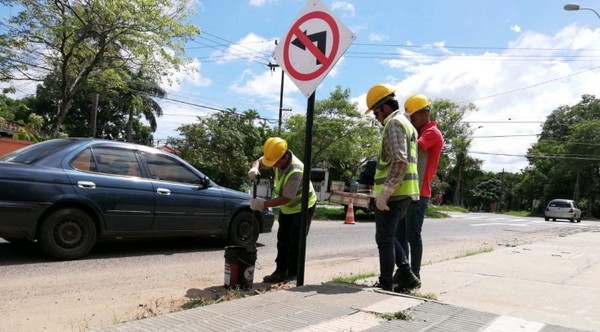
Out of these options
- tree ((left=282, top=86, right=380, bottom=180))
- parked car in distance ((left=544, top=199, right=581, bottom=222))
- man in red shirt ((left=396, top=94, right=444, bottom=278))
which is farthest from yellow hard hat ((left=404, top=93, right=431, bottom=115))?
parked car in distance ((left=544, top=199, right=581, bottom=222))

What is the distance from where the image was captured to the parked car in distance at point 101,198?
5.72 m

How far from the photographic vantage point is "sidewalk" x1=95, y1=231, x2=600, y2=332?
3309mm

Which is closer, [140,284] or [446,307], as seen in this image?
[446,307]

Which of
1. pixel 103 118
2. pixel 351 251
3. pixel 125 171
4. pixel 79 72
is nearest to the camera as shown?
pixel 125 171

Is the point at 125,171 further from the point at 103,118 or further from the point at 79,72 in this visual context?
the point at 103,118

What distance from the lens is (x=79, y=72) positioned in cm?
1620

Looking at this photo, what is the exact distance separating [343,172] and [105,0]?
27.9m

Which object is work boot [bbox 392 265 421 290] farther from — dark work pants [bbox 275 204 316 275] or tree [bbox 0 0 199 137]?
tree [bbox 0 0 199 137]

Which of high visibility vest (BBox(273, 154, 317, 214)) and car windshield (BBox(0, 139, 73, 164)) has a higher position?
car windshield (BBox(0, 139, 73, 164))

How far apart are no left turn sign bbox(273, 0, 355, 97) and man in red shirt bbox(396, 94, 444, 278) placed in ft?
3.99

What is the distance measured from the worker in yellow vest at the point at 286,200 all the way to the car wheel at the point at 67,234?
244 centimetres

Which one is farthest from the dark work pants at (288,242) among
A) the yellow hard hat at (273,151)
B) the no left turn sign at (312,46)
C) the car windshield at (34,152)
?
the car windshield at (34,152)

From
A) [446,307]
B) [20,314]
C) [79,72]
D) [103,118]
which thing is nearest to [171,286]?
[20,314]

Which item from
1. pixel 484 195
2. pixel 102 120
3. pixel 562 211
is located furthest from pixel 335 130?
pixel 484 195
